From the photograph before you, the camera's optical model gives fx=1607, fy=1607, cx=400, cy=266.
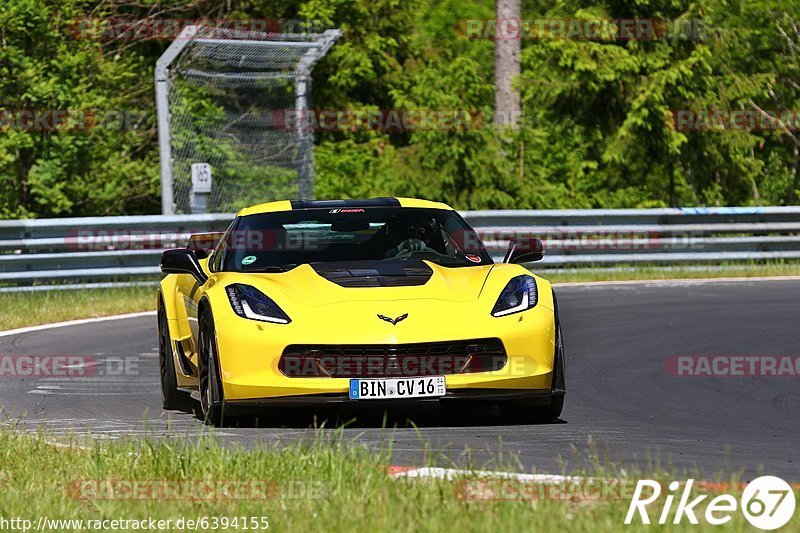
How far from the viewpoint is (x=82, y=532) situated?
5699mm

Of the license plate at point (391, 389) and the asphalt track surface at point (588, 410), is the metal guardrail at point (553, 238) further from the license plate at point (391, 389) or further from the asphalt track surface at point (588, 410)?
the license plate at point (391, 389)

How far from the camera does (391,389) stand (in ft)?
28.0

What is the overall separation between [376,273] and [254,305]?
2.53 ft

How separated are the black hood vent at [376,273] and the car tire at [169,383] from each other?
1512 mm

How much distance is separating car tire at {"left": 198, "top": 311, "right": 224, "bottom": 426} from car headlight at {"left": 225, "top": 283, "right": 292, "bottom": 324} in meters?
0.18

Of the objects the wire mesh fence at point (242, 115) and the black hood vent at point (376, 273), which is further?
the wire mesh fence at point (242, 115)

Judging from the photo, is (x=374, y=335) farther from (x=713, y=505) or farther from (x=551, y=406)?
(x=713, y=505)

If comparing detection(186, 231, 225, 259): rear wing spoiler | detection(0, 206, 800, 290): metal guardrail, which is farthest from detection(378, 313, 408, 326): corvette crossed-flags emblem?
detection(0, 206, 800, 290): metal guardrail

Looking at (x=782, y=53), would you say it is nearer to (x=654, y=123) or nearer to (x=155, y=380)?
(x=654, y=123)

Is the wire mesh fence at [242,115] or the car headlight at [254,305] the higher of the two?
the car headlight at [254,305]

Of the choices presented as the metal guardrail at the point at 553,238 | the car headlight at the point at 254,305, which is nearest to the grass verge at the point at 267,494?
the car headlight at the point at 254,305

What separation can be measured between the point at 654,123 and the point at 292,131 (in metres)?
8.24

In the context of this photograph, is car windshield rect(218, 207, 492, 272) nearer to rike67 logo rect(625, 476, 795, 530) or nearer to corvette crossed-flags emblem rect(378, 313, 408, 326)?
corvette crossed-flags emblem rect(378, 313, 408, 326)

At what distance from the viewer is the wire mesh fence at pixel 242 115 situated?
72.5 ft
